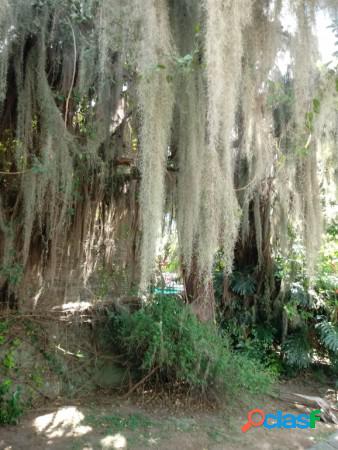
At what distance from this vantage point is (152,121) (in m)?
2.29

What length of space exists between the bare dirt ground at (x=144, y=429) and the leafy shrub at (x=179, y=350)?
27 centimetres

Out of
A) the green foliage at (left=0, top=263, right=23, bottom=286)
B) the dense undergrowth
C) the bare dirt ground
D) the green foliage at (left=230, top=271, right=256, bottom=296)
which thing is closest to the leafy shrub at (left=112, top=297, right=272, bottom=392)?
the bare dirt ground

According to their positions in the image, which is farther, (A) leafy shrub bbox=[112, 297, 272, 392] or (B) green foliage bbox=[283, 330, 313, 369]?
(B) green foliage bbox=[283, 330, 313, 369]

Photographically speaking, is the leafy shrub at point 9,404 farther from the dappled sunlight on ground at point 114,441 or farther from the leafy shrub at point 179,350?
the leafy shrub at point 179,350

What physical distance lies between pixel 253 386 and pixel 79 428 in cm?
191

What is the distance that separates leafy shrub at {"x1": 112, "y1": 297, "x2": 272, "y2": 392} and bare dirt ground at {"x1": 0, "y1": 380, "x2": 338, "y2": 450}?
0.87ft

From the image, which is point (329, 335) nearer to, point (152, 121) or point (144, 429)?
point (144, 429)

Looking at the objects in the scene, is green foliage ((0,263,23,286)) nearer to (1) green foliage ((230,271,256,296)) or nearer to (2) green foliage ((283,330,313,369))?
(1) green foliage ((230,271,256,296))

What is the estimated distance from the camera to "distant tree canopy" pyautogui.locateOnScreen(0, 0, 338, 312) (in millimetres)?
2289

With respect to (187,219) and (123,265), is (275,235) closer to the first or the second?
(123,265)

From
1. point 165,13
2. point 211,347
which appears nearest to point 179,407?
point 211,347

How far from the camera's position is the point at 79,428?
10.2 feet

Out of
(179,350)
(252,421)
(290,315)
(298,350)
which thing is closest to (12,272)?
(179,350)

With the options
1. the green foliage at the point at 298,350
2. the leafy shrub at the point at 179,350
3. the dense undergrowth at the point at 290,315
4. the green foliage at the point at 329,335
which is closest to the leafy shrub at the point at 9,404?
the leafy shrub at the point at 179,350
